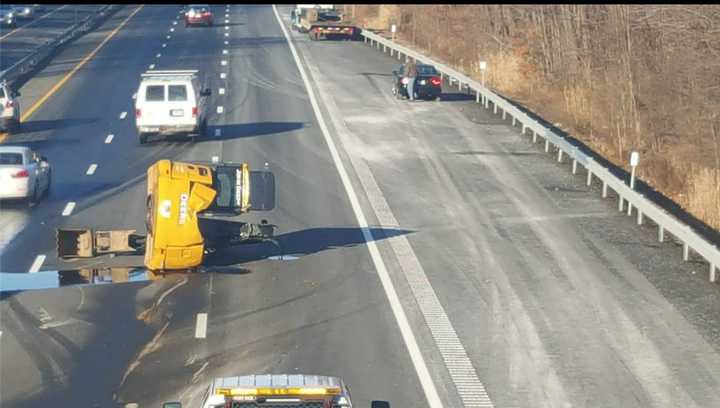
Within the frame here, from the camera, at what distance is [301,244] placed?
84.8 ft

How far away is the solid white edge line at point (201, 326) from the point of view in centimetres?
1953

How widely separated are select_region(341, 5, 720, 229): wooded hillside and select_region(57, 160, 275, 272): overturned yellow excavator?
12259 millimetres

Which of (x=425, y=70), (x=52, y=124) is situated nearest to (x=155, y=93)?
(x=52, y=124)

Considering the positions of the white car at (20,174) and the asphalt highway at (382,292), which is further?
the white car at (20,174)

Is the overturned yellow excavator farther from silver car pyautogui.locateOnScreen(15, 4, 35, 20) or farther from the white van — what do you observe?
silver car pyautogui.locateOnScreen(15, 4, 35, 20)

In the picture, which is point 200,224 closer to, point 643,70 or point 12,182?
point 12,182

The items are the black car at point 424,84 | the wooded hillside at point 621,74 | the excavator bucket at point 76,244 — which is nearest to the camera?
the excavator bucket at point 76,244

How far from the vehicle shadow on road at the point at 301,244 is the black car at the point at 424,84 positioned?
22.5m

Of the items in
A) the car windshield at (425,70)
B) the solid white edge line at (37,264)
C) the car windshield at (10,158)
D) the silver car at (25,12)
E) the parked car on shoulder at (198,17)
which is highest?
the car windshield at (10,158)

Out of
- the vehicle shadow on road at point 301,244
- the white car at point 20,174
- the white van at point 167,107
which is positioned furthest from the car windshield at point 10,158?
the white van at point 167,107

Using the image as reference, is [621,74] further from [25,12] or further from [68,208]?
[25,12]

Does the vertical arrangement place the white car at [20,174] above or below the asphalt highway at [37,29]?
above

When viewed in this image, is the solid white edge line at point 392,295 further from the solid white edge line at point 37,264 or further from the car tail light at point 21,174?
the car tail light at point 21,174

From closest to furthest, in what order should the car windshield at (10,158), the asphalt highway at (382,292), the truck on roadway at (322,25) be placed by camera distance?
the asphalt highway at (382,292) → the car windshield at (10,158) → the truck on roadway at (322,25)
